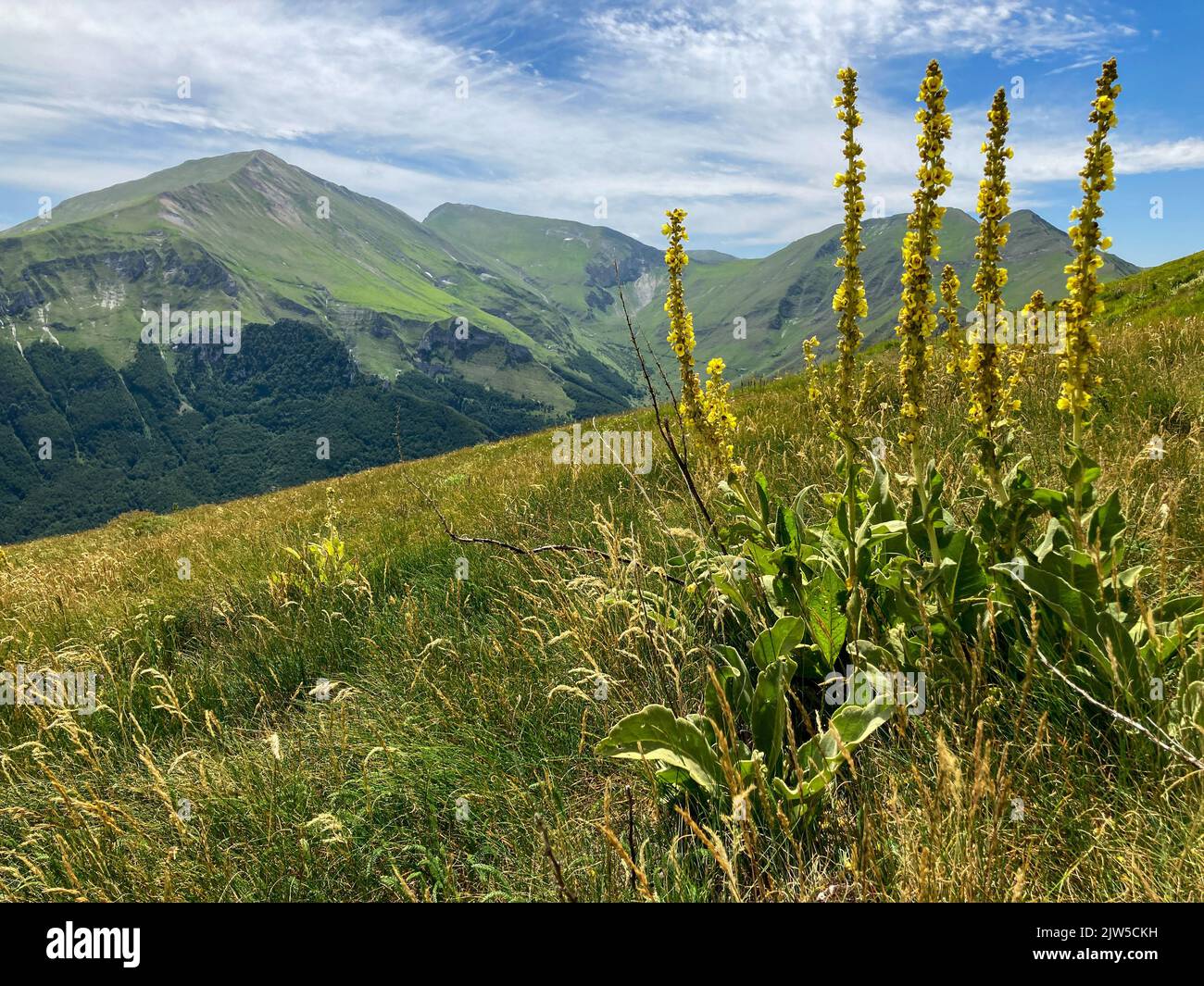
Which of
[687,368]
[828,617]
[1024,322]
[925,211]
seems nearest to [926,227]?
[925,211]

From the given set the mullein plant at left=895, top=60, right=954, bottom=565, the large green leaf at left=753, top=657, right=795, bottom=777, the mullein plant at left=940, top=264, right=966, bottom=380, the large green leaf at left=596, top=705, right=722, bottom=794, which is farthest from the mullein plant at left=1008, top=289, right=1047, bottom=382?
the large green leaf at left=596, top=705, right=722, bottom=794

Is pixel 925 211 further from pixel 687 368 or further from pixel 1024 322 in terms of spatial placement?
pixel 1024 322

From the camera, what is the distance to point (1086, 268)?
266 cm

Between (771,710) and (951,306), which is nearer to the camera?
(771,710)

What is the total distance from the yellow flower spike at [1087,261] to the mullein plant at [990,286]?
27 centimetres

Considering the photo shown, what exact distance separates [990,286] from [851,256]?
2.15 ft

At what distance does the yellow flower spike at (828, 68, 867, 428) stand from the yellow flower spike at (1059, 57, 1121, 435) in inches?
33.5

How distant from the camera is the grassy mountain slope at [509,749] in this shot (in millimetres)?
2174

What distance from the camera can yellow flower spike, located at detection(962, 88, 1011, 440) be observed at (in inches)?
110

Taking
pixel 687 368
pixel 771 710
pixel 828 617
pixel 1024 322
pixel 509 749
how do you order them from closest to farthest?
1. pixel 771 710
2. pixel 828 617
3. pixel 509 749
4. pixel 687 368
5. pixel 1024 322

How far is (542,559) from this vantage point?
5.14 metres
